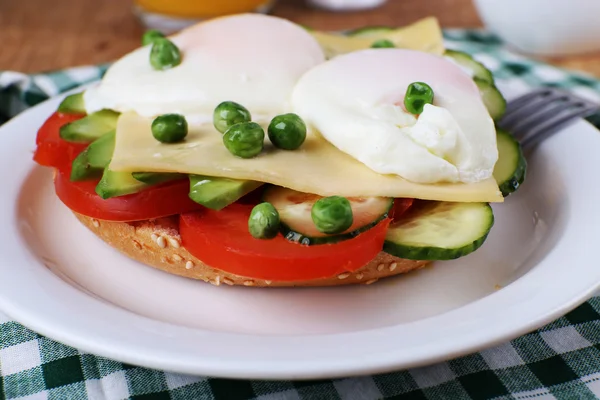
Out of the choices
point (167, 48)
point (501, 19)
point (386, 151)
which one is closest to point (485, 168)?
point (386, 151)

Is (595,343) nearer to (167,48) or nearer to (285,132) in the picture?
(285,132)

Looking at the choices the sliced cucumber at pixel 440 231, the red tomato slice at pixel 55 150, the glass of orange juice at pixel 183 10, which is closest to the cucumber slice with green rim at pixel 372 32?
the sliced cucumber at pixel 440 231

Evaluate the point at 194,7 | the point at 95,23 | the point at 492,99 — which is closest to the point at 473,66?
the point at 492,99

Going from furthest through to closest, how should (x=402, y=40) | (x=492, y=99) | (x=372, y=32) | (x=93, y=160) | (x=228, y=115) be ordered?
(x=372, y=32) < (x=402, y=40) < (x=492, y=99) < (x=93, y=160) < (x=228, y=115)

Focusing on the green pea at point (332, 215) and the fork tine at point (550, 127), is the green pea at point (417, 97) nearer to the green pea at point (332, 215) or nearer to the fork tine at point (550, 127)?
the green pea at point (332, 215)

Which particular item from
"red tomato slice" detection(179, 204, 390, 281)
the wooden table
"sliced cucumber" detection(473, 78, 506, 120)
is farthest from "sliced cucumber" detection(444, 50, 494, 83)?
the wooden table

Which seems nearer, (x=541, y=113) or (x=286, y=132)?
(x=286, y=132)

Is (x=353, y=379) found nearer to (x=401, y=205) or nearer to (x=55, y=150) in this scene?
(x=401, y=205)
